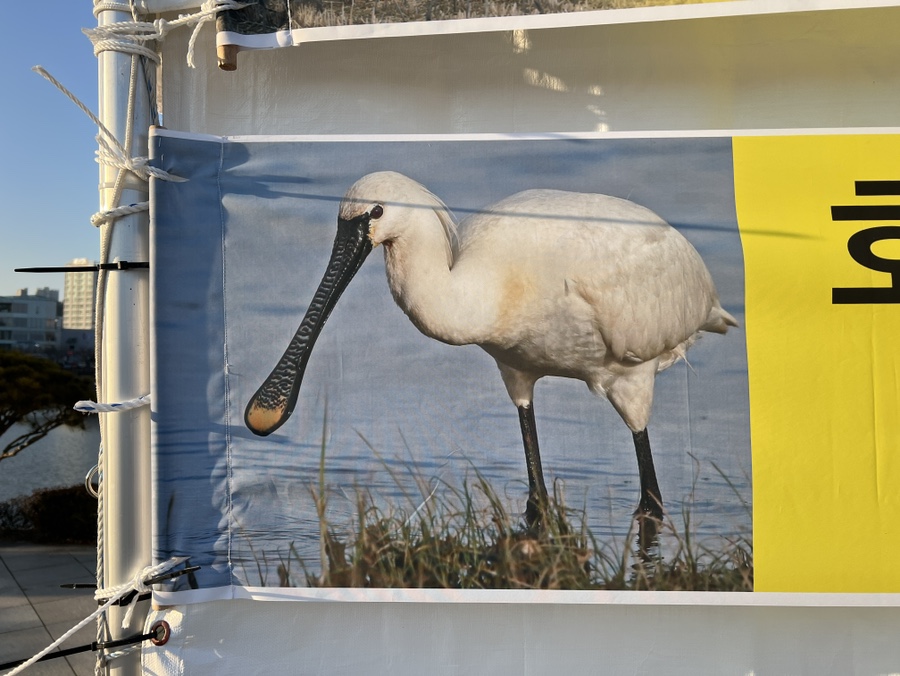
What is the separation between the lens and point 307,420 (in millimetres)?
2029

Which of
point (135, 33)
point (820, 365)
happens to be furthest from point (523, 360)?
point (135, 33)

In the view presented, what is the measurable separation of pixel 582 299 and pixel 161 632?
1.56 metres

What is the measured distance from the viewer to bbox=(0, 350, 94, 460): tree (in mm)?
6297

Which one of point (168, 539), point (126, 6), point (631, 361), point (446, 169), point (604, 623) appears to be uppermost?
point (126, 6)

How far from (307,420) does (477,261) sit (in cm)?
68

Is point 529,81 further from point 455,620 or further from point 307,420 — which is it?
point 455,620

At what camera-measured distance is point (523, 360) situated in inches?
80.0

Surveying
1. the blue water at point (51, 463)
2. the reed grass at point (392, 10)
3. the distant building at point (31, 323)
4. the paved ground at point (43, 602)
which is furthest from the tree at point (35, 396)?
the reed grass at point (392, 10)

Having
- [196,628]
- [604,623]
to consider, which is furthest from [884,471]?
[196,628]

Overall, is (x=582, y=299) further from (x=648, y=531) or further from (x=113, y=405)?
(x=113, y=405)

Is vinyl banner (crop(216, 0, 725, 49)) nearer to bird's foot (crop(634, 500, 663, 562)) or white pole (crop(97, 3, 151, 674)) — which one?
white pole (crop(97, 3, 151, 674))

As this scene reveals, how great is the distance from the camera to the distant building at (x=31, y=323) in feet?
21.1

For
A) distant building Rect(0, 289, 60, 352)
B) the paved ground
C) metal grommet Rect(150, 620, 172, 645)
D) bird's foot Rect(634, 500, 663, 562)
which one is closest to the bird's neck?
bird's foot Rect(634, 500, 663, 562)

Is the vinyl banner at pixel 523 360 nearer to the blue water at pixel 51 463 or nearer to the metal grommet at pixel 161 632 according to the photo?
the metal grommet at pixel 161 632
